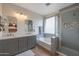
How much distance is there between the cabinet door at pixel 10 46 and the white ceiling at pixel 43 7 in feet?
1.55

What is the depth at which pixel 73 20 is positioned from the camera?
4.37ft

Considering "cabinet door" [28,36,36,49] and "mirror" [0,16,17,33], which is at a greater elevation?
"mirror" [0,16,17,33]

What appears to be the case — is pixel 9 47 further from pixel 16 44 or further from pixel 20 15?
pixel 20 15

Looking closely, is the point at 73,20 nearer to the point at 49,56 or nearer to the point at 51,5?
the point at 51,5

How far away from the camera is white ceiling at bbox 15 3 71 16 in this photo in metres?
1.34

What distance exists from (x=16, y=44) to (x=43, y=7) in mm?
612

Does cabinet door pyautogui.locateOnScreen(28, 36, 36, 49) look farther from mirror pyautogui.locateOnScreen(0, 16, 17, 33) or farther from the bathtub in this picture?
mirror pyautogui.locateOnScreen(0, 16, 17, 33)

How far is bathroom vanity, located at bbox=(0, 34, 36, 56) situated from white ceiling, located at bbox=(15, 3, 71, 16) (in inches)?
14.1

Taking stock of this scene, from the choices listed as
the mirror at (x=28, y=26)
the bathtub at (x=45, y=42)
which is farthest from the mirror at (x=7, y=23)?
the bathtub at (x=45, y=42)

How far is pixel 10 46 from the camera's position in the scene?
1324 millimetres

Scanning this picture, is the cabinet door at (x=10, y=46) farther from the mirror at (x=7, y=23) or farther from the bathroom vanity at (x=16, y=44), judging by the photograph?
the mirror at (x=7, y=23)

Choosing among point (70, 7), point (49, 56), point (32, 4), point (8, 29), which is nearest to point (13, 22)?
point (8, 29)

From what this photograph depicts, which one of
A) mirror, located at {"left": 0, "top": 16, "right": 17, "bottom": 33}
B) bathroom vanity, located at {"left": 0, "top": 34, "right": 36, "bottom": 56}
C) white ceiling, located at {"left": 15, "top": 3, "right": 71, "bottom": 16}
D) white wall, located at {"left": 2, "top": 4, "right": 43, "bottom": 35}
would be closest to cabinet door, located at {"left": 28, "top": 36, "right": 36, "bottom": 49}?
bathroom vanity, located at {"left": 0, "top": 34, "right": 36, "bottom": 56}

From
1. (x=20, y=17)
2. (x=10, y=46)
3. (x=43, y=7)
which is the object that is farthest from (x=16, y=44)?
(x=43, y=7)
